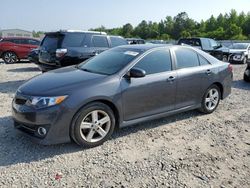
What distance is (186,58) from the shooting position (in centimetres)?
536

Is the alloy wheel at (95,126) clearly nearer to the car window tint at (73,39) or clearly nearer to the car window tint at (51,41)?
the car window tint at (73,39)


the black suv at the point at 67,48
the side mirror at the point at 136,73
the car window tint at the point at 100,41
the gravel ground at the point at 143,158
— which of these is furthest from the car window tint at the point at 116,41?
the side mirror at the point at 136,73

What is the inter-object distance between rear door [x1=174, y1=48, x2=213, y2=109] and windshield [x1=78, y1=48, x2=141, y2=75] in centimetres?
97

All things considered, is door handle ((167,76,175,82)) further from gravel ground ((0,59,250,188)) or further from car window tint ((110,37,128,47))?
car window tint ((110,37,128,47))

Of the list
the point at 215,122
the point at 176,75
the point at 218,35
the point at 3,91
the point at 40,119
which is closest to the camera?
the point at 40,119

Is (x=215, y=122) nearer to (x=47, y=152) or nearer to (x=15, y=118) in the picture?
(x=47, y=152)

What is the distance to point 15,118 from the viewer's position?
13.4ft

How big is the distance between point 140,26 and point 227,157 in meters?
91.4

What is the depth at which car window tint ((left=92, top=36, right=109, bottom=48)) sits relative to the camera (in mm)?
8993

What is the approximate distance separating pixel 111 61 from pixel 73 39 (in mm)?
3959

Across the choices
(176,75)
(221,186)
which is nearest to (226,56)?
(176,75)

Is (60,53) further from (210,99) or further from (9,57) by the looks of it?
(9,57)

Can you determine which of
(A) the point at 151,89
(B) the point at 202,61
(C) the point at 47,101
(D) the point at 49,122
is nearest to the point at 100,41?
(B) the point at 202,61

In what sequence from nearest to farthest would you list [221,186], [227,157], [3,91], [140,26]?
[221,186], [227,157], [3,91], [140,26]
